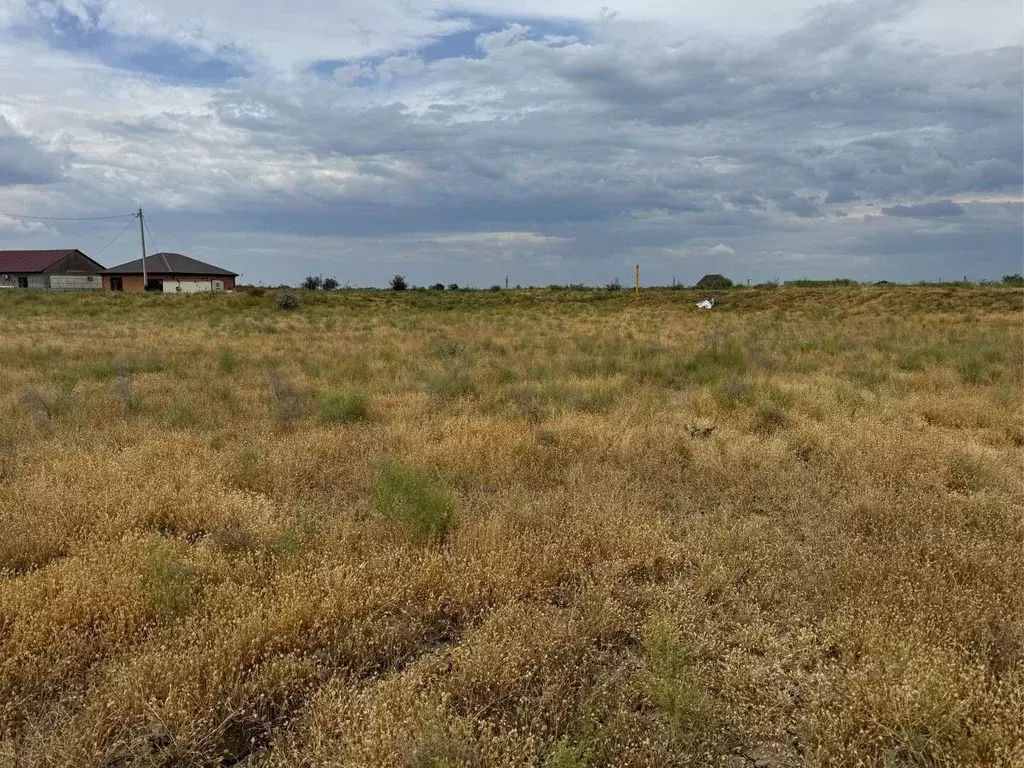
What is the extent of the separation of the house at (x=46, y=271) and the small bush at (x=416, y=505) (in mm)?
75263

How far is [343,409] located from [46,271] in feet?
249

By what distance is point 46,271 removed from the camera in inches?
2670

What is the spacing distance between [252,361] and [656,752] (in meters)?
13.0

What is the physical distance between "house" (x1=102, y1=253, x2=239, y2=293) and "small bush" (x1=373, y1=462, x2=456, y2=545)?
67.9 m

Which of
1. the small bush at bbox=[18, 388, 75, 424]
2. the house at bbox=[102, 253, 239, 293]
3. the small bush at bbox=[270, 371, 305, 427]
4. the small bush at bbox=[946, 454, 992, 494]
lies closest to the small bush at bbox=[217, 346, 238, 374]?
the small bush at bbox=[270, 371, 305, 427]

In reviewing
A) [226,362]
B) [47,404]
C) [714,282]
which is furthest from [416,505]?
[714,282]

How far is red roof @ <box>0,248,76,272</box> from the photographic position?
68062 mm

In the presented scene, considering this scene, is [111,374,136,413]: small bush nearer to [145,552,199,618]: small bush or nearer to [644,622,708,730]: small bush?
[145,552,199,618]: small bush

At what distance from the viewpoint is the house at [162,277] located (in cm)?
6725

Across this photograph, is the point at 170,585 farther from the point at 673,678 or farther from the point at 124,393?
the point at 124,393

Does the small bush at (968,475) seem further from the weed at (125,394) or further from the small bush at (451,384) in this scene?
the weed at (125,394)

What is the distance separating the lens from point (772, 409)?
8430 millimetres

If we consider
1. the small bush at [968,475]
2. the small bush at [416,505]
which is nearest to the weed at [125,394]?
the small bush at [416,505]

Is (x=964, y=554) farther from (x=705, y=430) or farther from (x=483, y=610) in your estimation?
(x=705, y=430)
